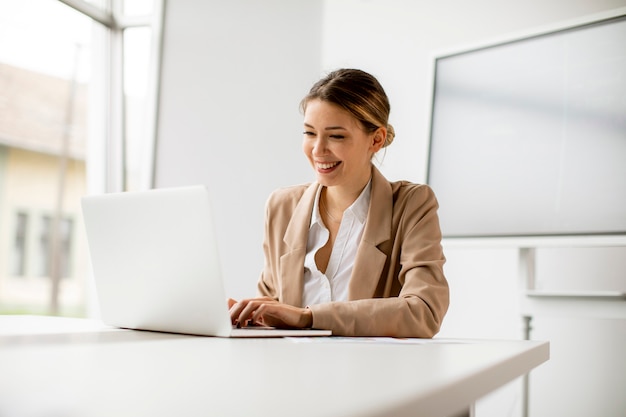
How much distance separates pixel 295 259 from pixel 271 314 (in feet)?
1.52

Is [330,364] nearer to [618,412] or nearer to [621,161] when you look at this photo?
[621,161]

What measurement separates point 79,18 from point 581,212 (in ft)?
9.23

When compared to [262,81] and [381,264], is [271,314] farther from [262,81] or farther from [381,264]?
[262,81]

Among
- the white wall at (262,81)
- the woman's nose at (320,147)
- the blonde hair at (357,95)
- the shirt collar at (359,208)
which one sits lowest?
the shirt collar at (359,208)

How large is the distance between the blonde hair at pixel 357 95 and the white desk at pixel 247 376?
0.85 m

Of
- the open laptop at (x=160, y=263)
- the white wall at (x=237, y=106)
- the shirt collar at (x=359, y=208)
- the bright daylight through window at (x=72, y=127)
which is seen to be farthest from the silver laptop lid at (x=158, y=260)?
the bright daylight through window at (x=72, y=127)

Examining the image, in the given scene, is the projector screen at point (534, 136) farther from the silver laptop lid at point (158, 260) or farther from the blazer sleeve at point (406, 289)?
the silver laptop lid at point (158, 260)

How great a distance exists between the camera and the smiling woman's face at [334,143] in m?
1.64

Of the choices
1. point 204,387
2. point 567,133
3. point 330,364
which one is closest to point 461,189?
point 567,133

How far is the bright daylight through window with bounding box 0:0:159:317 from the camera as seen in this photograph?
11.1 feet

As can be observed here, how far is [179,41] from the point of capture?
355 cm

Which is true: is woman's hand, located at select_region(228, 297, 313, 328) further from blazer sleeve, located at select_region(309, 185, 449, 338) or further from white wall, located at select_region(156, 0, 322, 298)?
white wall, located at select_region(156, 0, 322, 298)

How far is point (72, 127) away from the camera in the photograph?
3814 millimetres

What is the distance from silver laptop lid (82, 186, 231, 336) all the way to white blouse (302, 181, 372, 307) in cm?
56
